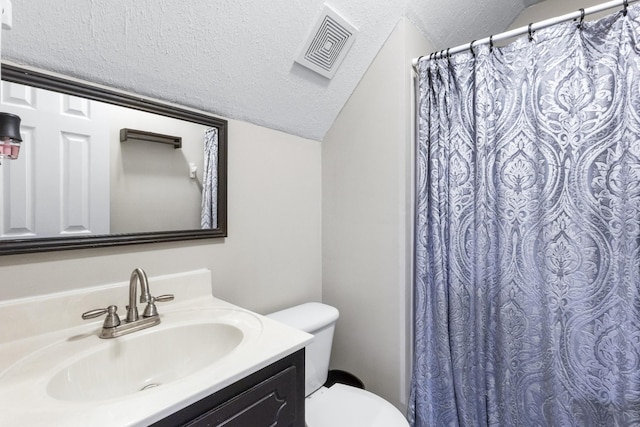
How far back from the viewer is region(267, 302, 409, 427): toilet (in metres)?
1.16

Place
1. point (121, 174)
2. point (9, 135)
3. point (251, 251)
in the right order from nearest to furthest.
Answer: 1. point (9, 135)
2. point (121, 174)
3. point (251, 251)

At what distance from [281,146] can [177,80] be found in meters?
0.56

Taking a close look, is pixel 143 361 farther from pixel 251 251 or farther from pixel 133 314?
pixel 251 251

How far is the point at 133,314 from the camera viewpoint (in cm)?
94

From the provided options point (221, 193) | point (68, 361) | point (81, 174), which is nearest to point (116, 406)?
point (68, 361)

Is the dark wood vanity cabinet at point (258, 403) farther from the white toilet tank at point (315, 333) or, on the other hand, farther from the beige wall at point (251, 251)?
the beige wall at point (251, 251)

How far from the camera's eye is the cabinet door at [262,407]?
67 cm

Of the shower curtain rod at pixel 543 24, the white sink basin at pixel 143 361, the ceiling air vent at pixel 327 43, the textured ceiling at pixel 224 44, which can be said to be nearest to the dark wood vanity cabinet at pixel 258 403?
the white sink basin at pixel 143 361

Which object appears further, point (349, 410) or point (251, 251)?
point (251, 251)

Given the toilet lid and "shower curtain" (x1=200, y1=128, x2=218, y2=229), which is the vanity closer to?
"shower curtain" (x1=200, y1=128, x2=218, y2=229)

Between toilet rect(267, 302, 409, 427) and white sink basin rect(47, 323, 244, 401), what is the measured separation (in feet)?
1.23

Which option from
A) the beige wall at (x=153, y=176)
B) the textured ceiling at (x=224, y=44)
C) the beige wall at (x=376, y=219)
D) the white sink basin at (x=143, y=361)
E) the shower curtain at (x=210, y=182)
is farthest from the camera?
the beige wall at (x=376, y=219)

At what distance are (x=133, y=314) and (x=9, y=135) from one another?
574 millimetres

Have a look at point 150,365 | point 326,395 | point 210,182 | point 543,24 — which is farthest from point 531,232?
point 150,365
